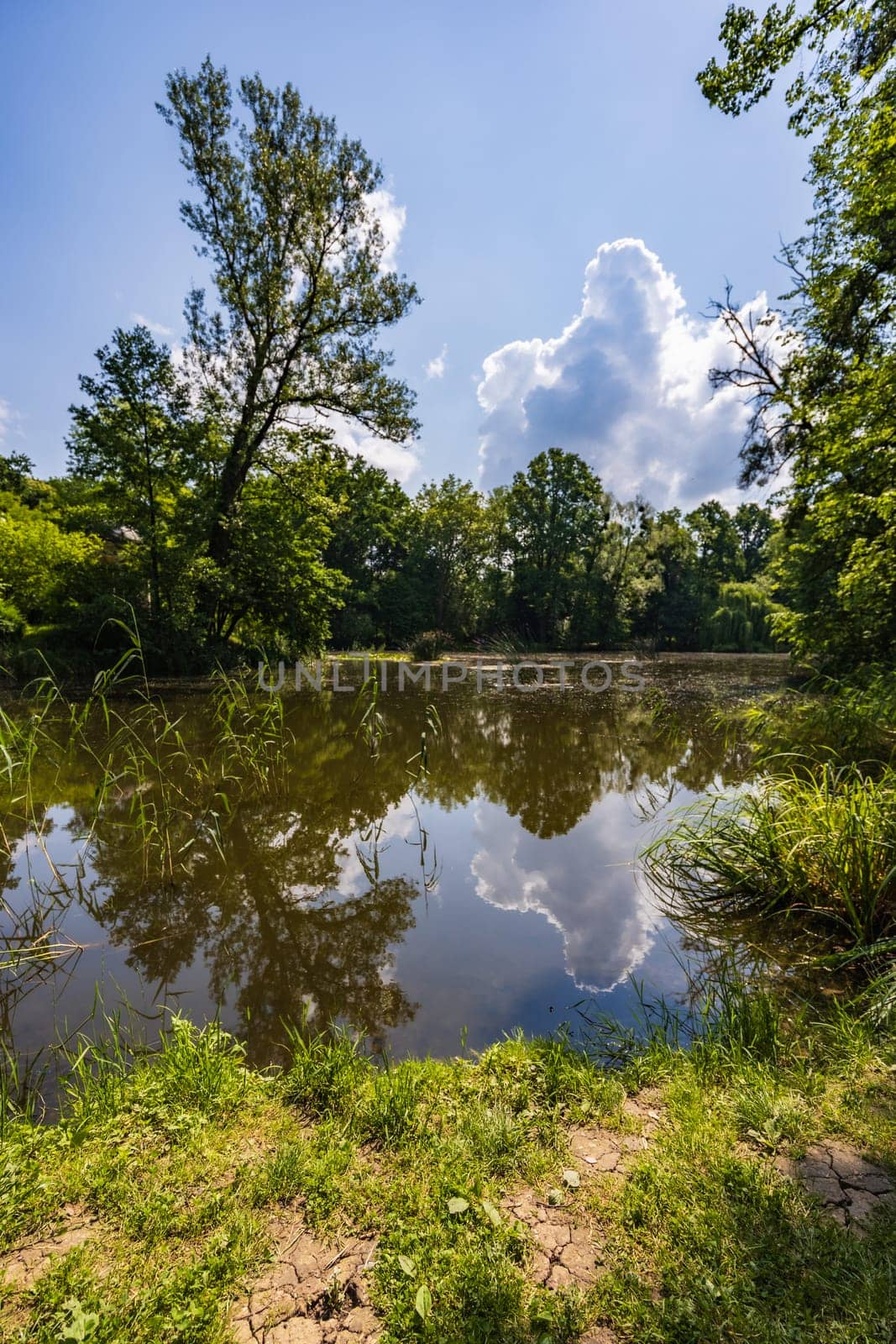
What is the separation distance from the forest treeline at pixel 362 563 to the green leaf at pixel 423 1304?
13.3 meters

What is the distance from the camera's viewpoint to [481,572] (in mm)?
36562

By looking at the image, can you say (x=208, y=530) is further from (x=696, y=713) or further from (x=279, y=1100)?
(x=279, y=1100)

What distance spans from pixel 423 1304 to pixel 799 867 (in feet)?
9.72

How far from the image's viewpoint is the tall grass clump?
289 cm

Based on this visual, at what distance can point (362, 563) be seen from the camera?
37781 mm

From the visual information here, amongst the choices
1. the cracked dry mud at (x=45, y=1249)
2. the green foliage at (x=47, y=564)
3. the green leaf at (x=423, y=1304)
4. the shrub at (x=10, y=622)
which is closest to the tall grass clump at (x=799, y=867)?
the green leaf at (x=423, y=1304)

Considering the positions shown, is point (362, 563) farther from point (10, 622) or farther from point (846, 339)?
point (846, 339)

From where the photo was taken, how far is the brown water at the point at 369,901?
2.63 m

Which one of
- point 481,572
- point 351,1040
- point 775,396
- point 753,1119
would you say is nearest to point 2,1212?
point 351,1040

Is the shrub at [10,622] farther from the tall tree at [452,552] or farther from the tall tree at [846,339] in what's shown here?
the tall tree at [452,552]

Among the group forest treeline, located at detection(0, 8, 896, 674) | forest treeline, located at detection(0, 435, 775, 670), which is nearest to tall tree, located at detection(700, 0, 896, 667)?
forest treeline, located at detection(0, 8, 896, 674)

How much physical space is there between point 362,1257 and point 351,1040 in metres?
0.96

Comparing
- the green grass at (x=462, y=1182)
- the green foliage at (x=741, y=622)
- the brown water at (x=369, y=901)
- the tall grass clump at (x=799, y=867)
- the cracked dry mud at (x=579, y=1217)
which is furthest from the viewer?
the green foliage at (x=741, y=622)

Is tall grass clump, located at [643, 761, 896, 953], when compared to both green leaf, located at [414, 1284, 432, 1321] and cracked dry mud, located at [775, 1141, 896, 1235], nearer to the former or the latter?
cracked dry mud, located at [775, 1141, 896, 1235]
